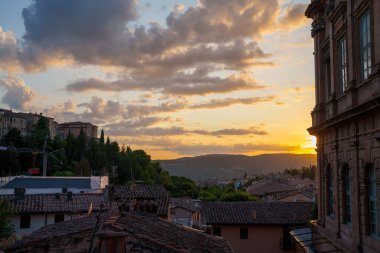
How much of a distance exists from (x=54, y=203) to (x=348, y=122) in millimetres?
26175

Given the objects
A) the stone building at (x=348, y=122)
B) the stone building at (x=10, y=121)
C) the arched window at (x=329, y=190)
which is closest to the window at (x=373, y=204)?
the stone building at (x=348, y=122)

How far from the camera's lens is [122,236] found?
781 cm

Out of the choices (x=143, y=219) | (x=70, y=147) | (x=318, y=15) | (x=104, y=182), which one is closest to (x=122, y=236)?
(x=143, y=219)

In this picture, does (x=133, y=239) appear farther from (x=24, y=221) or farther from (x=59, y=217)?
(x=24, y=221)

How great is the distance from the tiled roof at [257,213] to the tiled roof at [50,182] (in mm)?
21500

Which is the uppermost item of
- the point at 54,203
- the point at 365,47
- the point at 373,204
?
the point at 365,47

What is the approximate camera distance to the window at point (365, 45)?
1317 cm

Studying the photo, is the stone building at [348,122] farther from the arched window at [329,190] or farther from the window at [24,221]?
the window at [24,221]

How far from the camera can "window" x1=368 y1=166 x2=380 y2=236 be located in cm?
1284

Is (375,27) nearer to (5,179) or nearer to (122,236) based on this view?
(122,236)

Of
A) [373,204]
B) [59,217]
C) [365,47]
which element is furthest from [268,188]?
[365,47]

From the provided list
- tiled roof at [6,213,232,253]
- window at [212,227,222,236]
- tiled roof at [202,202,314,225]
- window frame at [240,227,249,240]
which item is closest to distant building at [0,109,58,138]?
tiled roof at [202,202,314,225]

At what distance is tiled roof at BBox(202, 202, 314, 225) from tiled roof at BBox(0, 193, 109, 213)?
28.7 ft

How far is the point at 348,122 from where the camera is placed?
14633 millimetres
